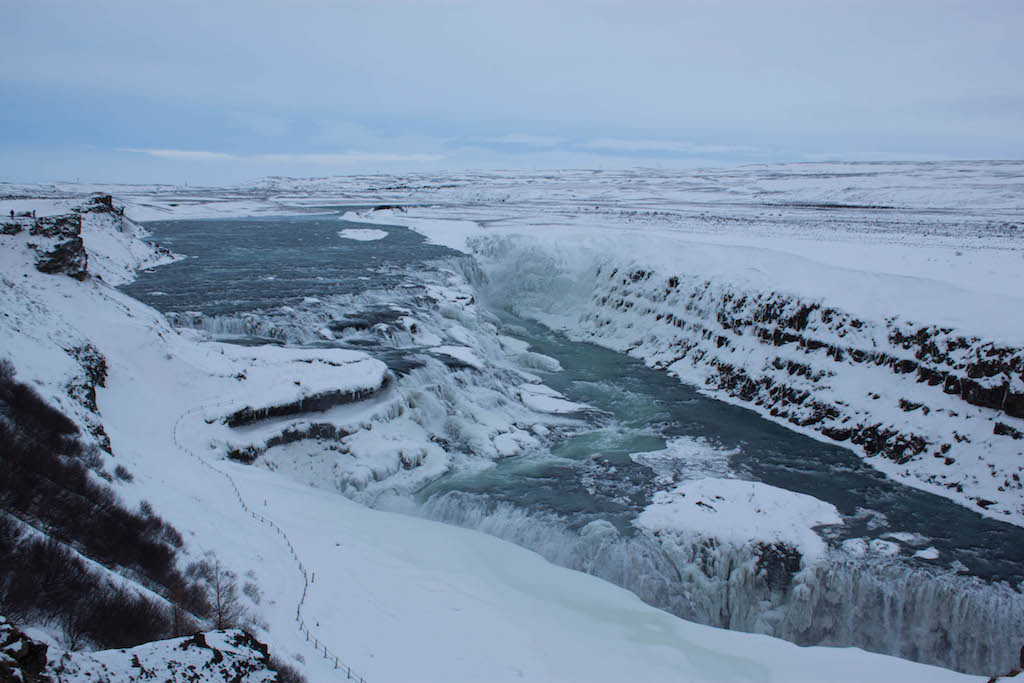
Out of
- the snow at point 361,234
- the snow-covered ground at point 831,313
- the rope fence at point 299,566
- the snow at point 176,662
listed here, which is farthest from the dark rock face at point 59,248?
the snow at point 361,234

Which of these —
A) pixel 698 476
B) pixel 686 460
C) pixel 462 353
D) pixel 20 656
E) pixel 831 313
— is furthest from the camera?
pixel 462 353

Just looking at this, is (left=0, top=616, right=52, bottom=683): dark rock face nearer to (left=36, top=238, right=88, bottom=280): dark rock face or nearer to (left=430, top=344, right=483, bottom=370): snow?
(left=430, top=344, right=483, bottom=370): snow

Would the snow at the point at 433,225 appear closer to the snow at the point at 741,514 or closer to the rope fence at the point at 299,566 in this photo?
the rope fence at the point at 299,566

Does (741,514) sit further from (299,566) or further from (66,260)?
(66,260)

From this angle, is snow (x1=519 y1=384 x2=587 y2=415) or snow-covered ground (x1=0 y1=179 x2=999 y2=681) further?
Answer: snow (x1=519 y1=384 x2=587 y2=415)

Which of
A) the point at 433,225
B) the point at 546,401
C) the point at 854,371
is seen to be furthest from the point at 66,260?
the point at 433,225

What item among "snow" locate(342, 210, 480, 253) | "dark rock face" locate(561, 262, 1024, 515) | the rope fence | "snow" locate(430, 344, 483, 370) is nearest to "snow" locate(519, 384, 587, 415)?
"snow" locate(430, 344, 483, 370)

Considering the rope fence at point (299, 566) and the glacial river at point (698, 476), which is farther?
the glacial river at point (698, 476)
